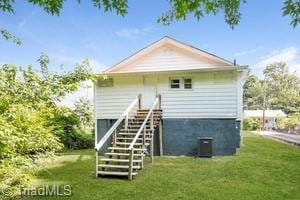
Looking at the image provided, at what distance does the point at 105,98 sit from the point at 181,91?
366 cm

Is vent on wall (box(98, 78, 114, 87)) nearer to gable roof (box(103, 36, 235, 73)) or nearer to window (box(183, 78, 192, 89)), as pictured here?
gable roof (box(103, 36, 235, 73))

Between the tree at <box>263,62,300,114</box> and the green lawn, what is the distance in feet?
172

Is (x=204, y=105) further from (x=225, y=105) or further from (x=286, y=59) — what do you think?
(x=286, y=59)

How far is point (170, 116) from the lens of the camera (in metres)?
13.6

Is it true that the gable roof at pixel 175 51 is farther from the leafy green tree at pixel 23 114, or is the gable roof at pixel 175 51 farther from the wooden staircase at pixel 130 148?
the leafy green tree at pixel 23 114

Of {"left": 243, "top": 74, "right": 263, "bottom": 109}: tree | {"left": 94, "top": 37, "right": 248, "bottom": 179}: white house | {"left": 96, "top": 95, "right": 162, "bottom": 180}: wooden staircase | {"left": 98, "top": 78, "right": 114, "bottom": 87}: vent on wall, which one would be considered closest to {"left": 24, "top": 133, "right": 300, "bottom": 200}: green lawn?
{"left": 96, "top": 95, "right": 162, "bottom": 180}: wooden staircase

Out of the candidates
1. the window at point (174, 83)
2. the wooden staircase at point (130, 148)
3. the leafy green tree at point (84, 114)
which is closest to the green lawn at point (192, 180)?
the wooden staircase at point (130, 148)

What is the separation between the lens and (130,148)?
8922 millimetres

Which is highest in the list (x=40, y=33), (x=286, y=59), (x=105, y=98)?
(x=286, y=59)

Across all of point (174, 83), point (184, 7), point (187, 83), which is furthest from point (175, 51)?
point (184, 7)

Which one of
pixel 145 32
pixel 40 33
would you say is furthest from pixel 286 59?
pixel 40 33

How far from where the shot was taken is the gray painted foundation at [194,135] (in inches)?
508

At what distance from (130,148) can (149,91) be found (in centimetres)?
547

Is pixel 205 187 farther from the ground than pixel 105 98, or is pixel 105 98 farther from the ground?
pixel 105 98
